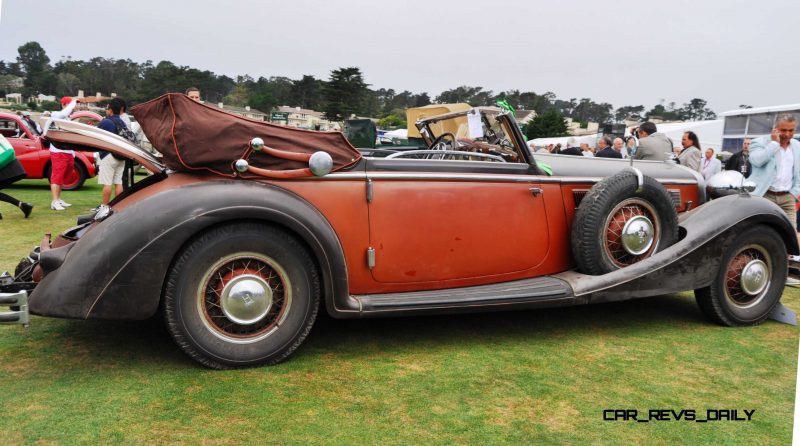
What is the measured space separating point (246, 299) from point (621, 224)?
2.52 m

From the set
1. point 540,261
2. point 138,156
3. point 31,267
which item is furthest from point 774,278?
point 31,267

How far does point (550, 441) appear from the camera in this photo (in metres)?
2.35

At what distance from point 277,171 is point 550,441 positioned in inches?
76.6

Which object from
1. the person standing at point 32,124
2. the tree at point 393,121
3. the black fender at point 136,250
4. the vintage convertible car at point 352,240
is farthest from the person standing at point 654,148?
the tree at point 393,121

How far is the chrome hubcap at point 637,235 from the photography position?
375 centimetres

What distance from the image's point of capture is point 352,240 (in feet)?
10.4

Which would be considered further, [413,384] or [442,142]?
[442,142]

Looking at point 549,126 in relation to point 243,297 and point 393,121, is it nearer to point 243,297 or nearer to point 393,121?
point 393,121

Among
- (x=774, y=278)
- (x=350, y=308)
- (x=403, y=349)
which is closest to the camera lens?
(x=350, y=308)

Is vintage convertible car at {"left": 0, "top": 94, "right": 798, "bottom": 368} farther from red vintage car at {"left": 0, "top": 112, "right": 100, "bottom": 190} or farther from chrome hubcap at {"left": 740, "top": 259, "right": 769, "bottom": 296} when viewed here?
red vintage car at {"left": 0, "top": 112, "right": 100, "bottom": 190}

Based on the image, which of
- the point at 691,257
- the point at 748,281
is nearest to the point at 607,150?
the point at 748,281

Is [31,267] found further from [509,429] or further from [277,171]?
[509,429]

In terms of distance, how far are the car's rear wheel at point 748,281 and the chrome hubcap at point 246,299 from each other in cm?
309

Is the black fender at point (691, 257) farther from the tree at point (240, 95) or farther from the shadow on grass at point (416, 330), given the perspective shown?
the tree at point (240, 95)
